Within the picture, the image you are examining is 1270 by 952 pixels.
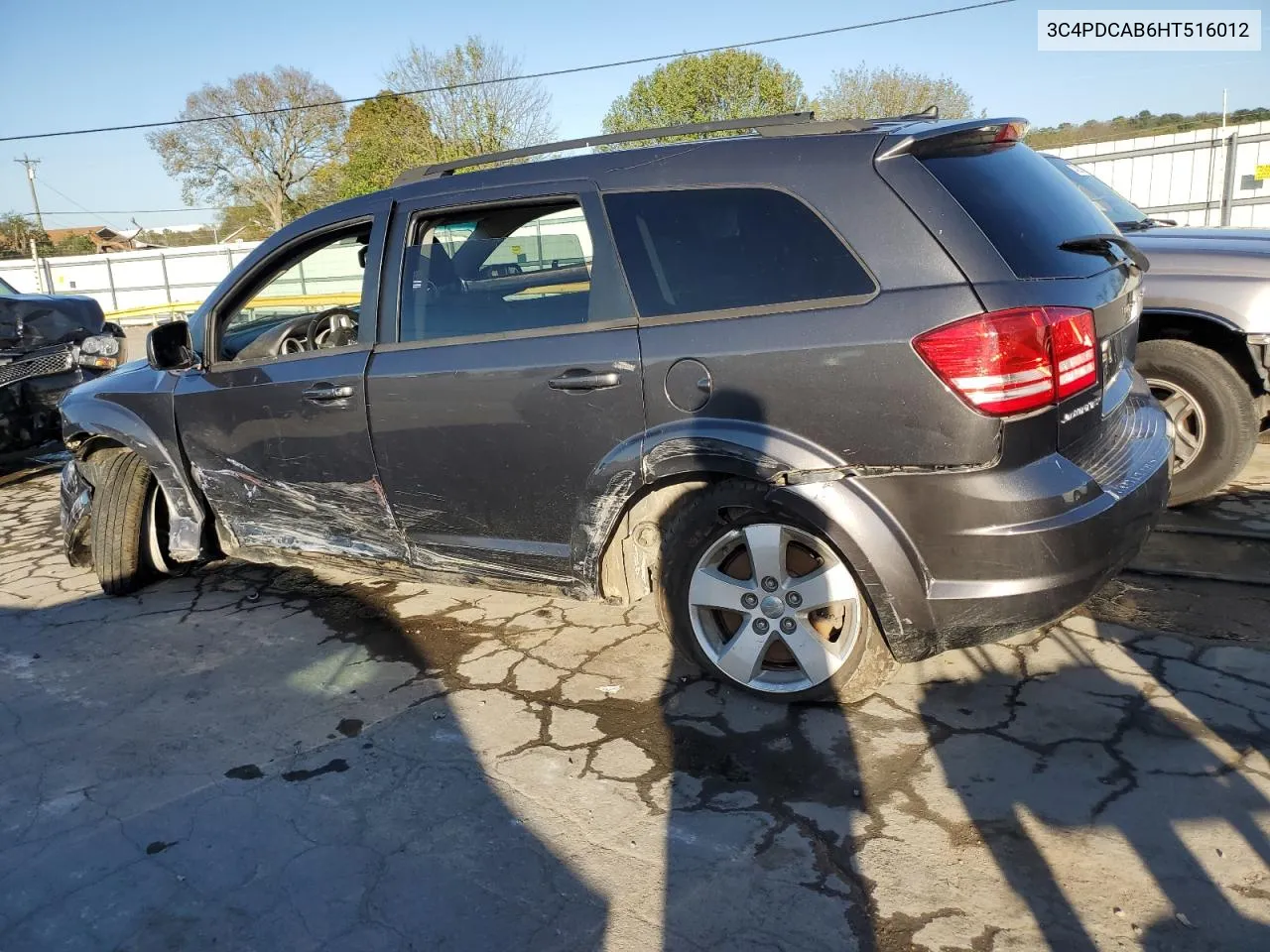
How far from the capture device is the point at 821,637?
3.06 metres

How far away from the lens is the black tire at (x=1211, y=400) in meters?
4.43

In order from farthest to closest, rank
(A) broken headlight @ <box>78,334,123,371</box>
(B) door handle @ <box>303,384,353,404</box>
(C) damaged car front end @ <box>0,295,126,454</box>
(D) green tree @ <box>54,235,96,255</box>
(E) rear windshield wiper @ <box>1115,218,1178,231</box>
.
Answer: (D) green tree @ <box>54,235,96,255</box> < (A) broken headlight @ <box>78,334,123,371</box> < (C) damaged car front end @ <box>0,295,126,454</box> < (E) rear windshield wiper @ <box>1115,218,1178,231</box> < (B) door handle @ <box>303,384,353,404</box>

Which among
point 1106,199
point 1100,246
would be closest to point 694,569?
point 1100,246

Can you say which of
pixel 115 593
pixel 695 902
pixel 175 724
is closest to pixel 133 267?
pixel 115 593

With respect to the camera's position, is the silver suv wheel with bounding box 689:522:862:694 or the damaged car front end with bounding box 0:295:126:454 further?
the damaged car front end with bounding box 0:295:126:454

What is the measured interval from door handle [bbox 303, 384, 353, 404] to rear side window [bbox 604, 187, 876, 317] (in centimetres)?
129

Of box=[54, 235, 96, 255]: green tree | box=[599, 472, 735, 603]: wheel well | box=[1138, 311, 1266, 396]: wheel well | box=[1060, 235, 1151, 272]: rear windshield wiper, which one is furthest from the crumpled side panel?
box=[54, 235, 96, 255]: green tree

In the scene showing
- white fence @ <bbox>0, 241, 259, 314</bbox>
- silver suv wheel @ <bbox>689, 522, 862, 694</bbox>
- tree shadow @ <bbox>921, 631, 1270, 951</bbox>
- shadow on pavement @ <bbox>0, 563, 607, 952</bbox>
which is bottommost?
shadow on pavement @ <bbox>0, 563, 607, 952</bbox>

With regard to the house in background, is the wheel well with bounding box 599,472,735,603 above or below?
below

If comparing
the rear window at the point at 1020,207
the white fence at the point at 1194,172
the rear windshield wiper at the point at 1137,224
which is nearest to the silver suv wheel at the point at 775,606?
the rear window at the point at 1020,207

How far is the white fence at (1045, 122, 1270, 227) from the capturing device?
15094 mm

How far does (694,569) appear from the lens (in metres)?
3.15

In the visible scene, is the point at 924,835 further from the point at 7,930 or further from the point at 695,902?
the point at 7,930

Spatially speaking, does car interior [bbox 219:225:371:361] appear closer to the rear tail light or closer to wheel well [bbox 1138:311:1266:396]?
the rear tail light
